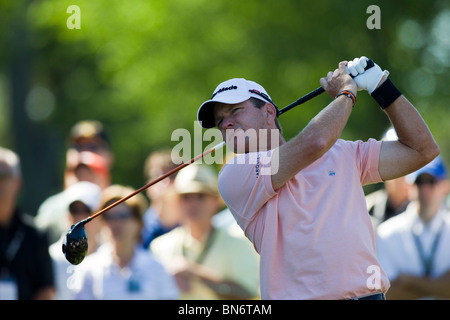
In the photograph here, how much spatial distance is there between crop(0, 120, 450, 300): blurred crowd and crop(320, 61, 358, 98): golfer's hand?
232 cm

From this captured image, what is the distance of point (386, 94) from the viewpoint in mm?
4016

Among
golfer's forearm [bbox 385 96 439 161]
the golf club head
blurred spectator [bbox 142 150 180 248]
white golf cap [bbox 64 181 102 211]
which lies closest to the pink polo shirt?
golfer's forearm [bbox 385 96 439 161]

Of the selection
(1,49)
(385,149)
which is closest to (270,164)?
(385,149)

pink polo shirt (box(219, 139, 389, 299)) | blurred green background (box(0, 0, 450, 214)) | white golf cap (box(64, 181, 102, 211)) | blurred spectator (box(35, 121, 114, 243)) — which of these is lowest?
pink polo shirt (box(219, 139, 389, 299))

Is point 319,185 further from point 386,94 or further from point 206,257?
point 206,257

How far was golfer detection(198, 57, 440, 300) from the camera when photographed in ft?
12.0

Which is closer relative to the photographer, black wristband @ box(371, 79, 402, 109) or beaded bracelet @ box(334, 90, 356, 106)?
beaded bracelet @ box(334, 90, 356, 106)

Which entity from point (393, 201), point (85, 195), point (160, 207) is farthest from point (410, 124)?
point (160, 207)

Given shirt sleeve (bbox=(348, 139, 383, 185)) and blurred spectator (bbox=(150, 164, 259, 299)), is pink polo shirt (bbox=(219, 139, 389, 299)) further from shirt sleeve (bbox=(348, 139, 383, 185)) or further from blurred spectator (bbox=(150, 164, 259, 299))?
blurred spectator (bbox=(150, 164, 259, 299))

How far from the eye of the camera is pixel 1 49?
21.2 m

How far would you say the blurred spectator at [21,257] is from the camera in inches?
257

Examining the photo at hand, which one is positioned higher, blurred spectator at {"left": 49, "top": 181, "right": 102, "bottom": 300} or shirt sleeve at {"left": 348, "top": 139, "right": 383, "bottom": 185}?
blurred spectator at {"left": 49, "top": 181, "right": 102, "bottom": 300}

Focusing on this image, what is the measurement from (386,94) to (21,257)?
3967 millimetres
